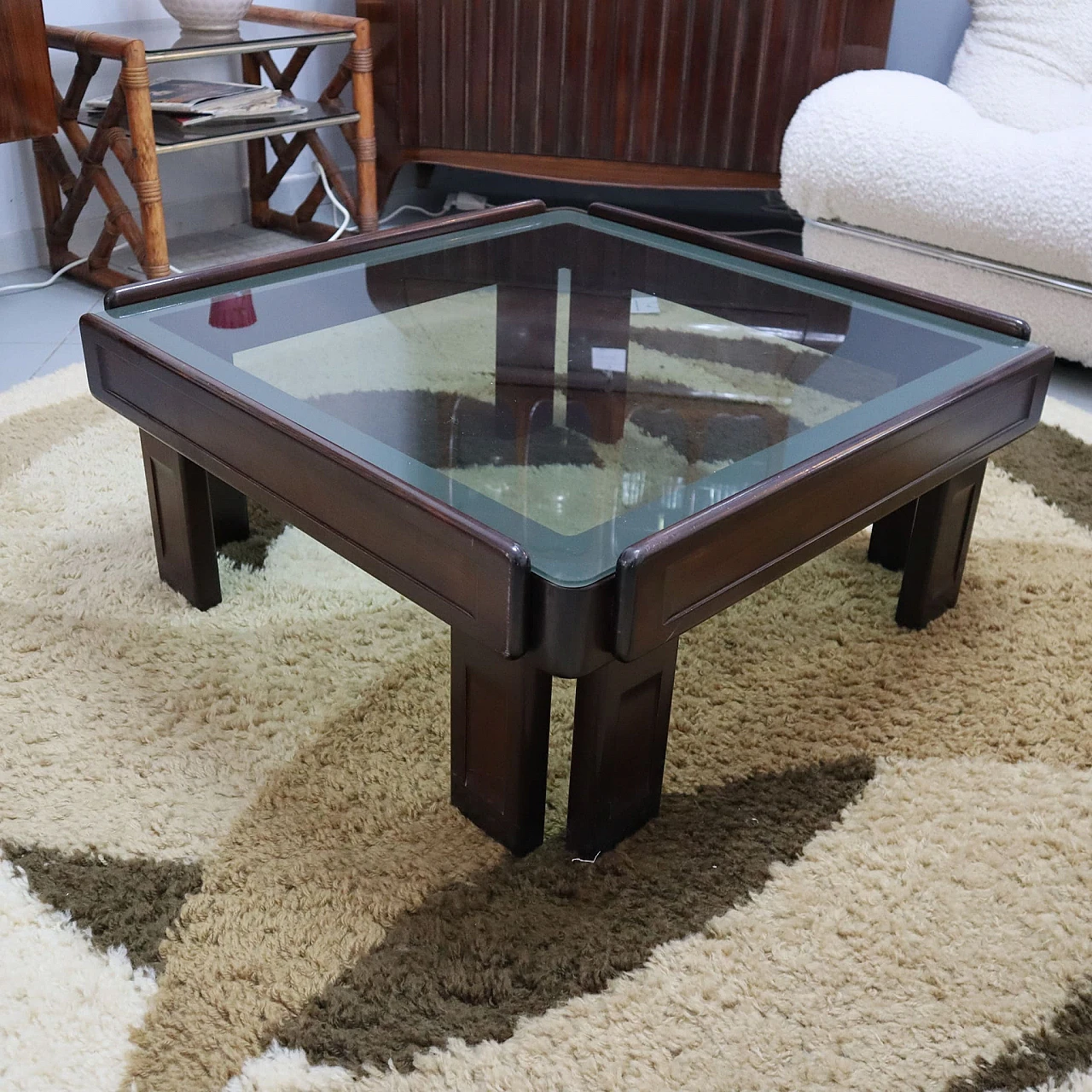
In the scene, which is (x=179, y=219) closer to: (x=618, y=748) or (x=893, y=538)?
(x=893, y=538)

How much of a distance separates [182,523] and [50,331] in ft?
3.08

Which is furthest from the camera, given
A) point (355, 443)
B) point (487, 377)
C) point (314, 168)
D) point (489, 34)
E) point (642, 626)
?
point (314, 168)

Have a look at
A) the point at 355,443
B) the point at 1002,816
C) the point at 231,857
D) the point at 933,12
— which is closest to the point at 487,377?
the point at 355,443

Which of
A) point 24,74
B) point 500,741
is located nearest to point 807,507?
point 500,741

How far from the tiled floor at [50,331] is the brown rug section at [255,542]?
595 mm

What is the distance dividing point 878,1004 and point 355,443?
1.66ft

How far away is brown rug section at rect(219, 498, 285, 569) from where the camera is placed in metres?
1.21

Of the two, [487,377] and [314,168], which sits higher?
[487,377]

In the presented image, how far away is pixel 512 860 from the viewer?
831 millimetres

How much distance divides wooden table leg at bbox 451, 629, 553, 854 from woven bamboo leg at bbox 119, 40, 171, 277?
133 cm

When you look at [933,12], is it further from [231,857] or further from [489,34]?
[231,857]

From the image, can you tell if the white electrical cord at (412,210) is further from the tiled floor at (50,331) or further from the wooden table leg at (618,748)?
the wooden table leg at (618,748)

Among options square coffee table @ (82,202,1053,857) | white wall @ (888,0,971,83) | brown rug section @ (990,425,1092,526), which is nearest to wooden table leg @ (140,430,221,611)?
square coffee table @ (82,202,1053,857)

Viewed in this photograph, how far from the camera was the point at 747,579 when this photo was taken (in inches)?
30.4
